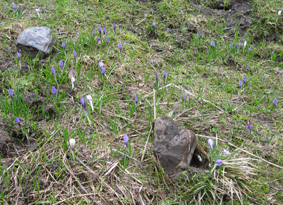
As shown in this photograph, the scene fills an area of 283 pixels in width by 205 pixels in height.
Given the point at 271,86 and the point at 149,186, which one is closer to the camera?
→ the point at 149,186

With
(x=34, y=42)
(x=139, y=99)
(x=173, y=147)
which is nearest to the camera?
(x=173, y=147)

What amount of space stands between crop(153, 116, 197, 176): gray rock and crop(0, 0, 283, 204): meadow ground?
77mm

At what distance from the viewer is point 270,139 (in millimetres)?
2344

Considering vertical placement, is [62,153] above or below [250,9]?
below

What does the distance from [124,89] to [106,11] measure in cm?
166

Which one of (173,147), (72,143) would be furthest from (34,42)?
(173,147)

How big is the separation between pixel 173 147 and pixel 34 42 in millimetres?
1947

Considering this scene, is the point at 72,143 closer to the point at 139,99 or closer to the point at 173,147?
the point at 173,147

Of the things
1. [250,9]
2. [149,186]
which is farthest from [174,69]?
[250,9]

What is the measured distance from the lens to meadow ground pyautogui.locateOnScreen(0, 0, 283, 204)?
1.93 metres

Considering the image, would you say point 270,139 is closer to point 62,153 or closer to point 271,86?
point 271,86

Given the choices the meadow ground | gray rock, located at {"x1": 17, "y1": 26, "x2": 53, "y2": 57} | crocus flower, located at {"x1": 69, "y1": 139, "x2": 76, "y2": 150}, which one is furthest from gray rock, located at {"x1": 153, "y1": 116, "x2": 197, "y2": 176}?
gray rock, located at {"x1": 17, "y1": 26, "x2": 53, "y2": 57}

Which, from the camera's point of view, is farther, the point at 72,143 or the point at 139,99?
the point at 139,99

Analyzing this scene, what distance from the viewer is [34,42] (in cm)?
289
